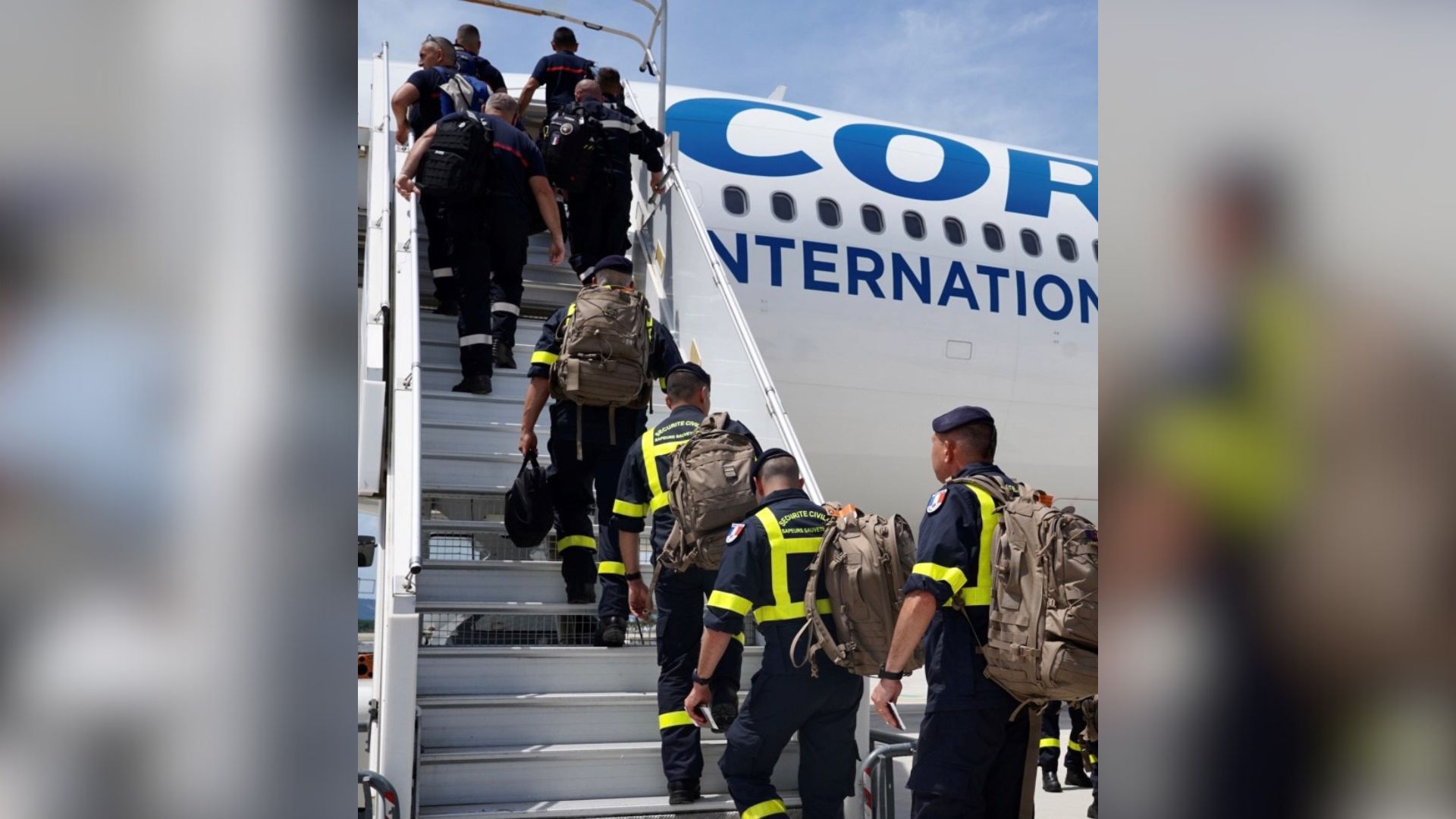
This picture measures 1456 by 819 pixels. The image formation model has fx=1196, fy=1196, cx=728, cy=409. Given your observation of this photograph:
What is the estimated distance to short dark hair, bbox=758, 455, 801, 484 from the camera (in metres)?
4.62

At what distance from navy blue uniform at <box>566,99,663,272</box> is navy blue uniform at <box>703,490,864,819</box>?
349 centimetres

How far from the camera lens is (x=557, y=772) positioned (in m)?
4.90

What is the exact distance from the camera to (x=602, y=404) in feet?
18.2

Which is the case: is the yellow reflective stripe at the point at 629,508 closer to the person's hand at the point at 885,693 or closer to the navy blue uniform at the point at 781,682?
the navy blue uniform at the point at 781,682

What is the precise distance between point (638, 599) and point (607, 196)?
122 inches

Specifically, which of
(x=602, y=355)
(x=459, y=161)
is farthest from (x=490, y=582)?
(x=459, y=161)

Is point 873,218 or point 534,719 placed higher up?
point 873,218

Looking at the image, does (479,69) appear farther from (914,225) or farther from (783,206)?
(914,225)

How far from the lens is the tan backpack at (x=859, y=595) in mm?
4301

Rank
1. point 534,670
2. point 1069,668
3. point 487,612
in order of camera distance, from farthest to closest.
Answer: point 487,612 < point 534,670 < point 1069,668

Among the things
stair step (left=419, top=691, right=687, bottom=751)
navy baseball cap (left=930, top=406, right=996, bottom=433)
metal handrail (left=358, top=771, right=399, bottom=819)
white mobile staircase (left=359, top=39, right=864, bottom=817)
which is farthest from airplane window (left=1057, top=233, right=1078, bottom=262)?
metal handrail (left=358, top=771, right=399, bottom=819)

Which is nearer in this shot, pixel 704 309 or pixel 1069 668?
pixel 1069 668
